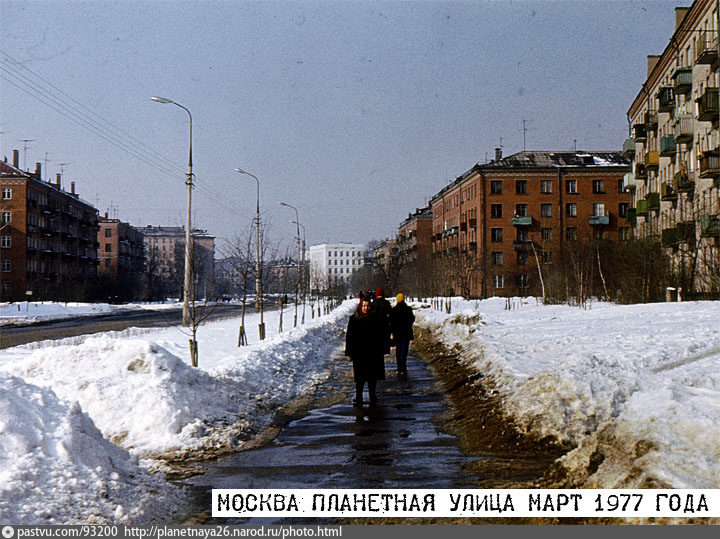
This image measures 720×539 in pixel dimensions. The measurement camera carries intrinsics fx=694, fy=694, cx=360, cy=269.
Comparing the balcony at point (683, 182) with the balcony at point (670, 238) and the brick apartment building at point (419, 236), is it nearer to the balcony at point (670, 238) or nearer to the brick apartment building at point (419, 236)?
the balcony at point (670, 238)

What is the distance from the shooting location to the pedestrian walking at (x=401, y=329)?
16.5 metres

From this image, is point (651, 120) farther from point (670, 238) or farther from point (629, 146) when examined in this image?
point (670, 238)

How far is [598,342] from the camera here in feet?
46.6

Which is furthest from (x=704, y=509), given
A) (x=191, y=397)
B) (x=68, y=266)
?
(x=68, y=266)

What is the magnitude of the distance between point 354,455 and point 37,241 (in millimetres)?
81039

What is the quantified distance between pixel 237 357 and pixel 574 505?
36.5 feet

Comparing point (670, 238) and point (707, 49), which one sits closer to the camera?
point (670, 238)

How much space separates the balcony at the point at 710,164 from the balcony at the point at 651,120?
17.9 metres

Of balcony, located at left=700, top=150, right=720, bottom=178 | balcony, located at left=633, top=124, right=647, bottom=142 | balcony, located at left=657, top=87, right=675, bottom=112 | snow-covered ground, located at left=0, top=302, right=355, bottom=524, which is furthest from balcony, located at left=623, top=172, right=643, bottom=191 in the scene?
snow-covered ground, located at left=0, top=302, right=355, bottom=524

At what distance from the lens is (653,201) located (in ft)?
177

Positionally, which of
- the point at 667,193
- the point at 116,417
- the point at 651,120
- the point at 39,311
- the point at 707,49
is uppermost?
the point at 651,120

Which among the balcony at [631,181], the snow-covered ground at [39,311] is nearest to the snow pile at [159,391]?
the snow-covered ground at [39,311]

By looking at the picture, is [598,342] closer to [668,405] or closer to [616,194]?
[668,405]

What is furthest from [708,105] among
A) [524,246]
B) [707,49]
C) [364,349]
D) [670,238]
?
[364,349]
